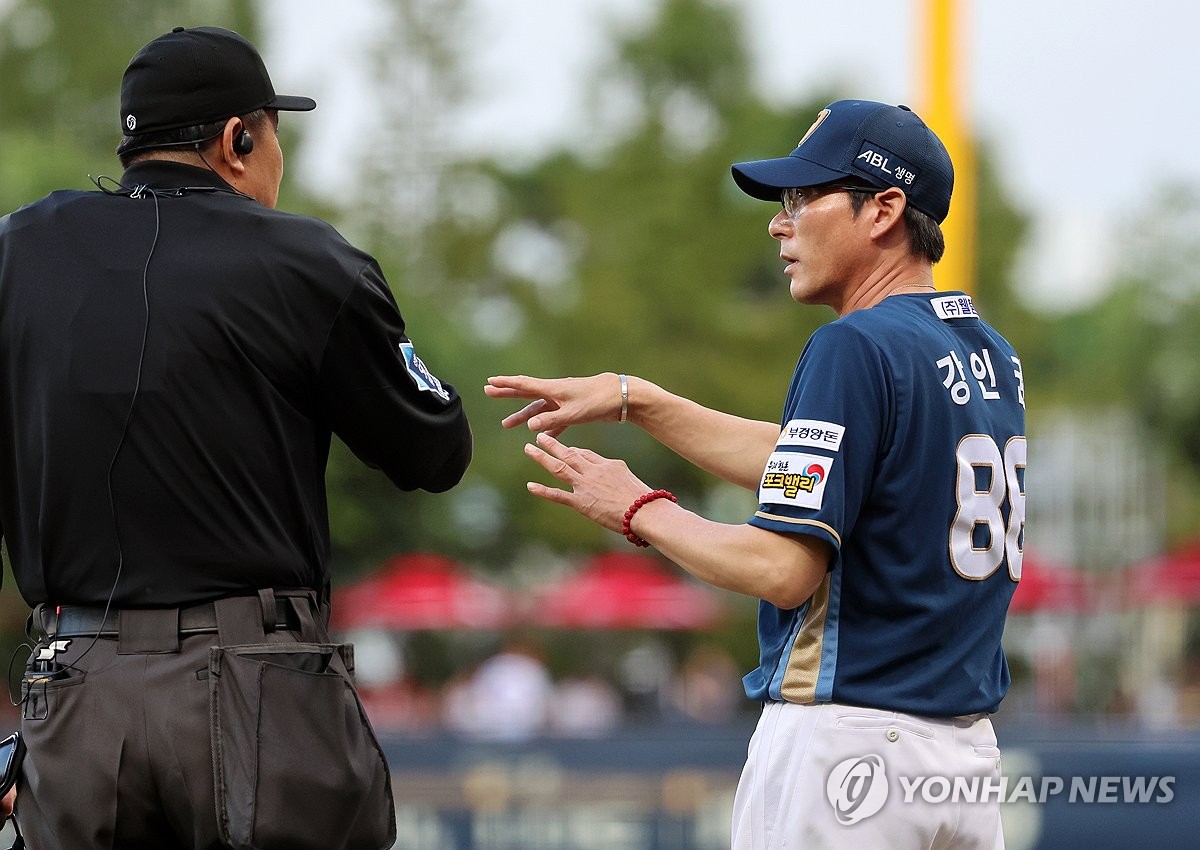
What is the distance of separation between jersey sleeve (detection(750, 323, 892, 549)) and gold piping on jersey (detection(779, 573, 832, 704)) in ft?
0.60

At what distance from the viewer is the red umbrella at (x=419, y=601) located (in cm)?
2105

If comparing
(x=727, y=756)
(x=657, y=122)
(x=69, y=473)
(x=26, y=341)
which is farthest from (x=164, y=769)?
(x=657, y=122)

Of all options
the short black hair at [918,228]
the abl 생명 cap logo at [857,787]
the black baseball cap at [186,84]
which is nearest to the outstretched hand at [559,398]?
the short black hair at [918,228]

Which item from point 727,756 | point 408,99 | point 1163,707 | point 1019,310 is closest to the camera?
point 727,756

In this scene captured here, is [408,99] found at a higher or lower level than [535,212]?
higher

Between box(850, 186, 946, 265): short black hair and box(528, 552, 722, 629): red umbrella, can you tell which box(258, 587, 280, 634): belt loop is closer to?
box(850, 186, 946, 265): short black hair

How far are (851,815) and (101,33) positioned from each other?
25.6m

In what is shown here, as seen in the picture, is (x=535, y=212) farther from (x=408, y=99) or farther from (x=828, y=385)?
(x=828, y=385)

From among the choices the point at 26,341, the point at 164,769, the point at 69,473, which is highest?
the point at 26,341

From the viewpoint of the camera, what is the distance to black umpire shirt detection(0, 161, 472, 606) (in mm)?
2908

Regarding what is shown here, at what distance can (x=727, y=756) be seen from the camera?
8430mm

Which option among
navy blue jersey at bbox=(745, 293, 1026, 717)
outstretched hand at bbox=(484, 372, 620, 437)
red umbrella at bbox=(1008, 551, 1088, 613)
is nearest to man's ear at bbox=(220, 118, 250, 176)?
outstretched hand at bbox=(484, 372, 620, 437)

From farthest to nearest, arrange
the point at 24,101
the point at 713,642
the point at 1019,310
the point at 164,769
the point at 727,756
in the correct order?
the point at 1019,310
the point at 713,642
the point at 24,101
the point at 727,756
the point at 164,769

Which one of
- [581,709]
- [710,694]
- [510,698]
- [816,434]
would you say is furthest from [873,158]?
[710,694]
